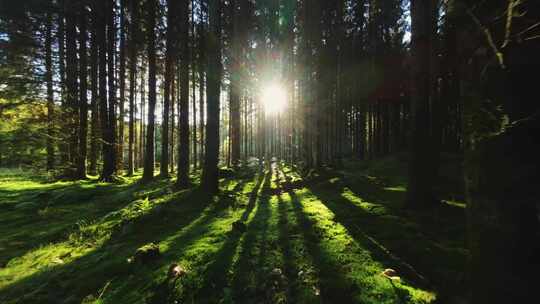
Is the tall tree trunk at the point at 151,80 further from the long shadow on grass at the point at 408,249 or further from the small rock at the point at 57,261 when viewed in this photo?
the long shadow on grass at the point at 408,249

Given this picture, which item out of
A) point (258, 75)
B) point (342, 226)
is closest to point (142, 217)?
point (342, 226)

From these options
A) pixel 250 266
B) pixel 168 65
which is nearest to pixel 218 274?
pixel 250 266

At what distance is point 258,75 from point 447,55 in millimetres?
16423

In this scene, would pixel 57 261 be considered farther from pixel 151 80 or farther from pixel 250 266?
pixel 151 80

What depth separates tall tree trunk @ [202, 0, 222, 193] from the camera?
9.44 meters

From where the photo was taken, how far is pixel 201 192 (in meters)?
9.13

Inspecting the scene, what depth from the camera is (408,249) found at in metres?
3.93

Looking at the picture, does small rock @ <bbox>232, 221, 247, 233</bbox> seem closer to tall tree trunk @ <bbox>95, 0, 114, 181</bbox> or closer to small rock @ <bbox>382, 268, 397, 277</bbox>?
small rock @ <bbox>382, 268, 397, 277</bbox>

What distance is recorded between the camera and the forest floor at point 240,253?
3.06 m

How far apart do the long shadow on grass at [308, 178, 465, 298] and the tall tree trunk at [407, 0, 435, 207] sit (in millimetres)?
1064

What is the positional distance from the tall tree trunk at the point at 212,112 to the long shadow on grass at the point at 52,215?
10.3ft

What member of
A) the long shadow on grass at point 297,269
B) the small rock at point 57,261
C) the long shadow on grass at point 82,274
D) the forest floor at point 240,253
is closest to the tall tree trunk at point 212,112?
the forest floor at point 240,253

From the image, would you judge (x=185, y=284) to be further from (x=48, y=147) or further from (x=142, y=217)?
(x=48, y=147)

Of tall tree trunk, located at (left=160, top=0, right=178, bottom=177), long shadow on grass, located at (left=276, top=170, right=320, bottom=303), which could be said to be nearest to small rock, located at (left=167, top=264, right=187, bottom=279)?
long shadow on grass, located at (left=276, top=170, right=320, bottom=303)
